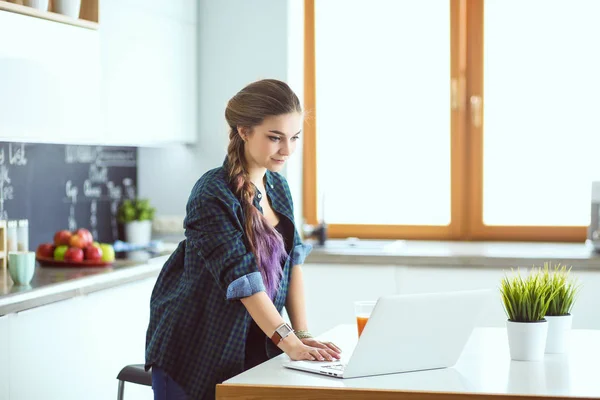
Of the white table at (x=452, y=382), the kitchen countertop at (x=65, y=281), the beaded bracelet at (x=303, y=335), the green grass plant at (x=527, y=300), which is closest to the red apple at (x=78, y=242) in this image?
the kitchen countertop at (x=65, y=281)

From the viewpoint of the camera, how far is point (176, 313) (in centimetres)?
231

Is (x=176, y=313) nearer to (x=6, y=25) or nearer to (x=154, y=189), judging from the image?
(x=6, y=25)

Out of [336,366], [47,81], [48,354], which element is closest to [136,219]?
[47,81]

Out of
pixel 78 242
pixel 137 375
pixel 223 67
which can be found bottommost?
pixel 137 375

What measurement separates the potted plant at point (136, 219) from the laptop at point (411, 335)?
241cm

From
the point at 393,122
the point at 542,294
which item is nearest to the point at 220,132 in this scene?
the point at 393,122

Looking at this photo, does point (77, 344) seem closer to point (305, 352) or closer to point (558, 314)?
point (305, 352)

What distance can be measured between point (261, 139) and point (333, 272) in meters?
1.89

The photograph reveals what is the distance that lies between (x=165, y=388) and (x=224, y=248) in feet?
1.36

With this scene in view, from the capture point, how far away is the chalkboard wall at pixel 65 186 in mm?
3721

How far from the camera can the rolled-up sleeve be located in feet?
7.11

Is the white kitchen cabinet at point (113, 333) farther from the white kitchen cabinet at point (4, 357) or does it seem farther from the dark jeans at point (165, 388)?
the dark jeans at point (165, 388)

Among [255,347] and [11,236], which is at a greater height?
[11,236]

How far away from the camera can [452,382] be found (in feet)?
6.38
